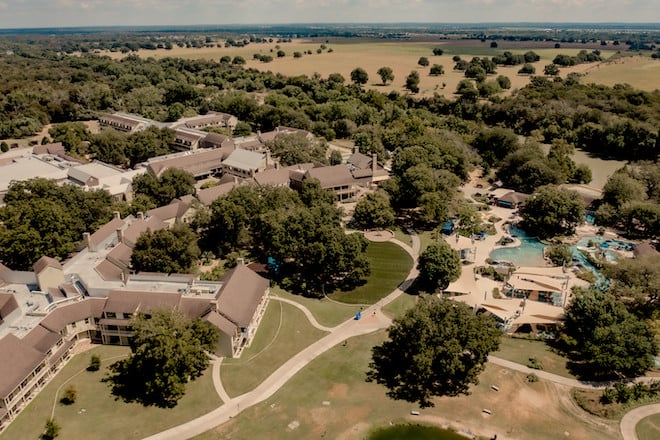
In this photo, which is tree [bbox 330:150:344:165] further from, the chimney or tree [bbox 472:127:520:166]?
the chimney

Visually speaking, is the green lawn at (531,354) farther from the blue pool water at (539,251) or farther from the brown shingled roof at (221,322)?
the brown shingled roof at (221,322)

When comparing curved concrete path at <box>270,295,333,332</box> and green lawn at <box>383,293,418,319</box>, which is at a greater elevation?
curved concrete path at <box>270,295,333,332</box>

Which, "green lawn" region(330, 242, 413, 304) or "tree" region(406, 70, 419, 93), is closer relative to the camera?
"green lawn" region(330, 242, 413, 304)

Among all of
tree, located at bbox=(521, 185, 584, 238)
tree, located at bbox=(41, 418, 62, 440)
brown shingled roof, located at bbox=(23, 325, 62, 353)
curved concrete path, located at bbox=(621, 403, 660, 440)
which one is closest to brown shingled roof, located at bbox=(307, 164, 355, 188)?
tree, located at bbox=(521, 185, 584, 238)

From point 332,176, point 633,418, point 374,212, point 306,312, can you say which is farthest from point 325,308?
point 332,176

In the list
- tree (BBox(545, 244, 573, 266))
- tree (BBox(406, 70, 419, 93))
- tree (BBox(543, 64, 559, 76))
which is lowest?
tree (BBox(545, 244, 573, 266))

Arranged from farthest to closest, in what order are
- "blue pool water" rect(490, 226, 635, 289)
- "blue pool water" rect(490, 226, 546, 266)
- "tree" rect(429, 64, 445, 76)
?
"tree" rect(429, 64, 445, 76) < "blue pool water" rect(490, 226, 546, 266) < "blue pool water" rect(490, 226, 635, 289)

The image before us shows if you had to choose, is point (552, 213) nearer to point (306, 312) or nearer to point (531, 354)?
point (531, 354)
